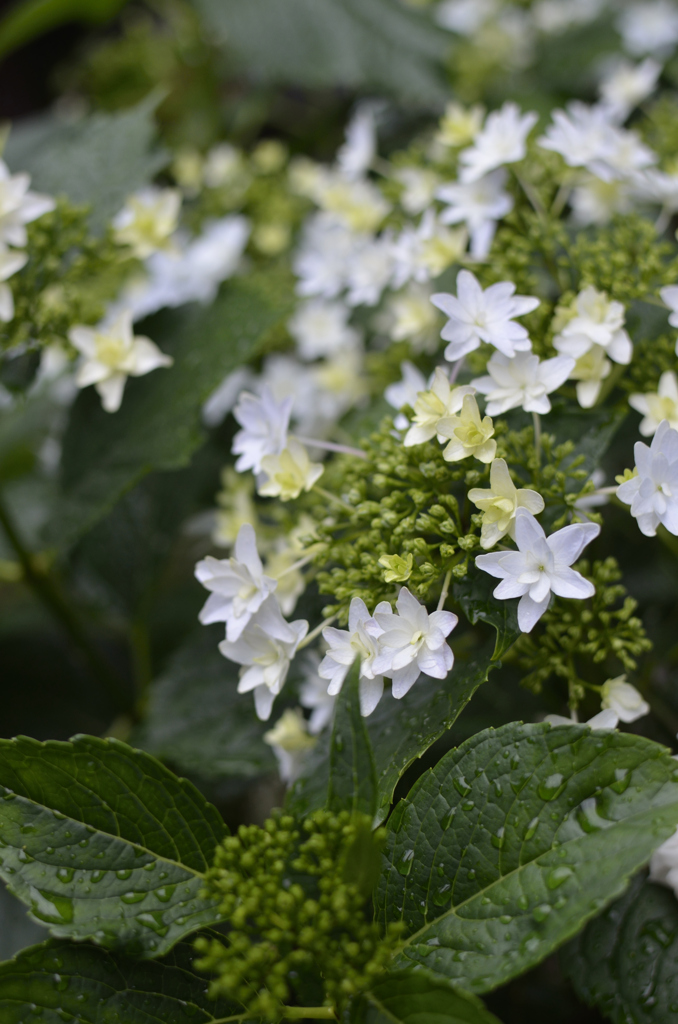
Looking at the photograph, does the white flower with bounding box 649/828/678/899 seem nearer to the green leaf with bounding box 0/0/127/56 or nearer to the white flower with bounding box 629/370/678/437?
the white flower with bounding box 629/370/678/437

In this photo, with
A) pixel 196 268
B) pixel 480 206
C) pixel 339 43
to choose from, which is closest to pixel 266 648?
pixel 480 206

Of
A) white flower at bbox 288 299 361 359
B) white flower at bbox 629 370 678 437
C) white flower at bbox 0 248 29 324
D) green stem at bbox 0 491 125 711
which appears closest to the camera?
white flower at bbox 629 370 678 437

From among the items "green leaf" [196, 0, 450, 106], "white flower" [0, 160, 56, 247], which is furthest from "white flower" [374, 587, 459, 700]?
"green leaf" [196, 0, 450, 106]

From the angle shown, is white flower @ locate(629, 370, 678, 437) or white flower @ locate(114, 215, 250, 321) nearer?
white flower @ locate(629, 370, 678, 437)

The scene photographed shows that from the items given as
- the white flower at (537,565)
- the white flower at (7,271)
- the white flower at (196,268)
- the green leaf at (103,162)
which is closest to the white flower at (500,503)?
the white flower at (537,565)

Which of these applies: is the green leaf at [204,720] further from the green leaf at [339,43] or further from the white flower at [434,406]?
the green leaf at [339,43]

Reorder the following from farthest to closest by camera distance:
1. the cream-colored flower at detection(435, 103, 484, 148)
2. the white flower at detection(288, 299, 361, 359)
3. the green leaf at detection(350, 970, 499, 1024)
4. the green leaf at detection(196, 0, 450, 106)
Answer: the green leaf at detection(196, 0, 450, 106) → the white flower at detection(288, 299, 361, 359) → the cream-colored flower at detection(435, 103, 484, 148) → the green leaf at detection(350, 970, 499, 1024)

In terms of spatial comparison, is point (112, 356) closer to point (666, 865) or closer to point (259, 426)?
point (259, 426)
